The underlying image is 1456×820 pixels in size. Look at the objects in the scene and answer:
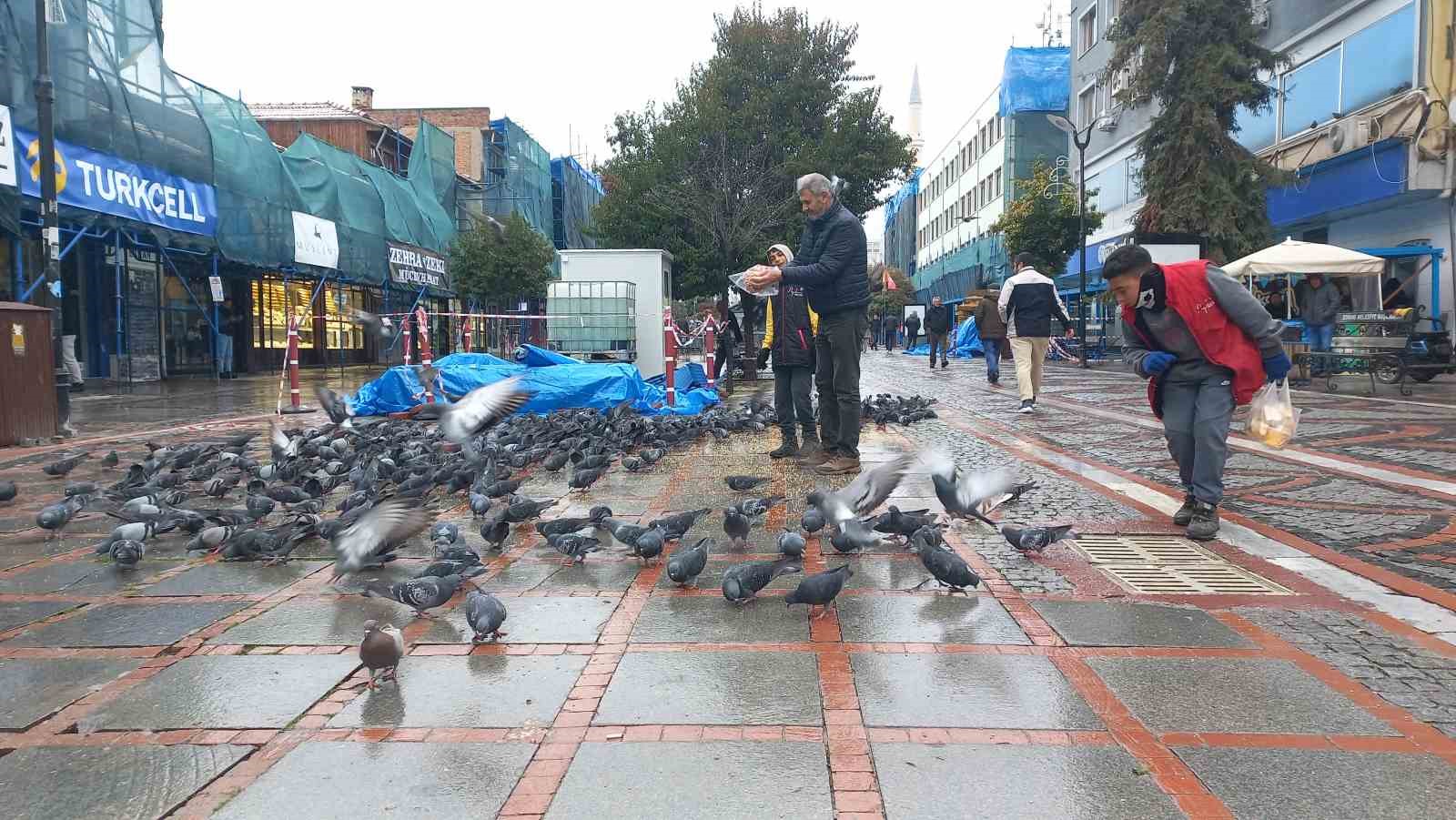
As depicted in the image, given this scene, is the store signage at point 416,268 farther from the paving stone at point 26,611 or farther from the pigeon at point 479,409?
the paving stone at point 26,611

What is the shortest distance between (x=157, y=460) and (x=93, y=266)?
1669 centimetres

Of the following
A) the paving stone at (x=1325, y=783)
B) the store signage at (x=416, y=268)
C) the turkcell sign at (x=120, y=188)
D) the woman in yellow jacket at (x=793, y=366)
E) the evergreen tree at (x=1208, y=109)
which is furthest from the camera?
the store signage at (x=416, y=268)

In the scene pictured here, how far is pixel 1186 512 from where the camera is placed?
5434mm

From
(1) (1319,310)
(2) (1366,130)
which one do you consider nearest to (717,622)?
(1) (1319,310)

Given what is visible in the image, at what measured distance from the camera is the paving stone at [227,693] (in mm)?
2844

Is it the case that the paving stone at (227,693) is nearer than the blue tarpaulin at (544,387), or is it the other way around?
→ the paving stone at (227,693)

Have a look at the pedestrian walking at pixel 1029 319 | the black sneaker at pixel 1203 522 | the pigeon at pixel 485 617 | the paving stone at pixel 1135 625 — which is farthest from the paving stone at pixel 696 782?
the pedestrian walking at pixel 1029 319

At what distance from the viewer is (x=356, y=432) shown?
9297mm

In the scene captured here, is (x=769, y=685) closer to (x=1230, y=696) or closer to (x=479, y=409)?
(x=1230, y=696)

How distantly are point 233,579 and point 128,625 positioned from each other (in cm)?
79

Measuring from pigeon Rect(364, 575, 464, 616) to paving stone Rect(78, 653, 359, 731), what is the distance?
0.42 m

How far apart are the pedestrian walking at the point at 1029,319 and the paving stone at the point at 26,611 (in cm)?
1102

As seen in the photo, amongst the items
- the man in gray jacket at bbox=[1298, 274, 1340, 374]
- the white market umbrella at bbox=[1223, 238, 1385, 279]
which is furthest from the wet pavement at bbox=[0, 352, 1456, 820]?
the man in gray jacket at bbox=[1298, 274, 1340, 374]

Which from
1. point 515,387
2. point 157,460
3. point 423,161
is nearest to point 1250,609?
point 515,387
